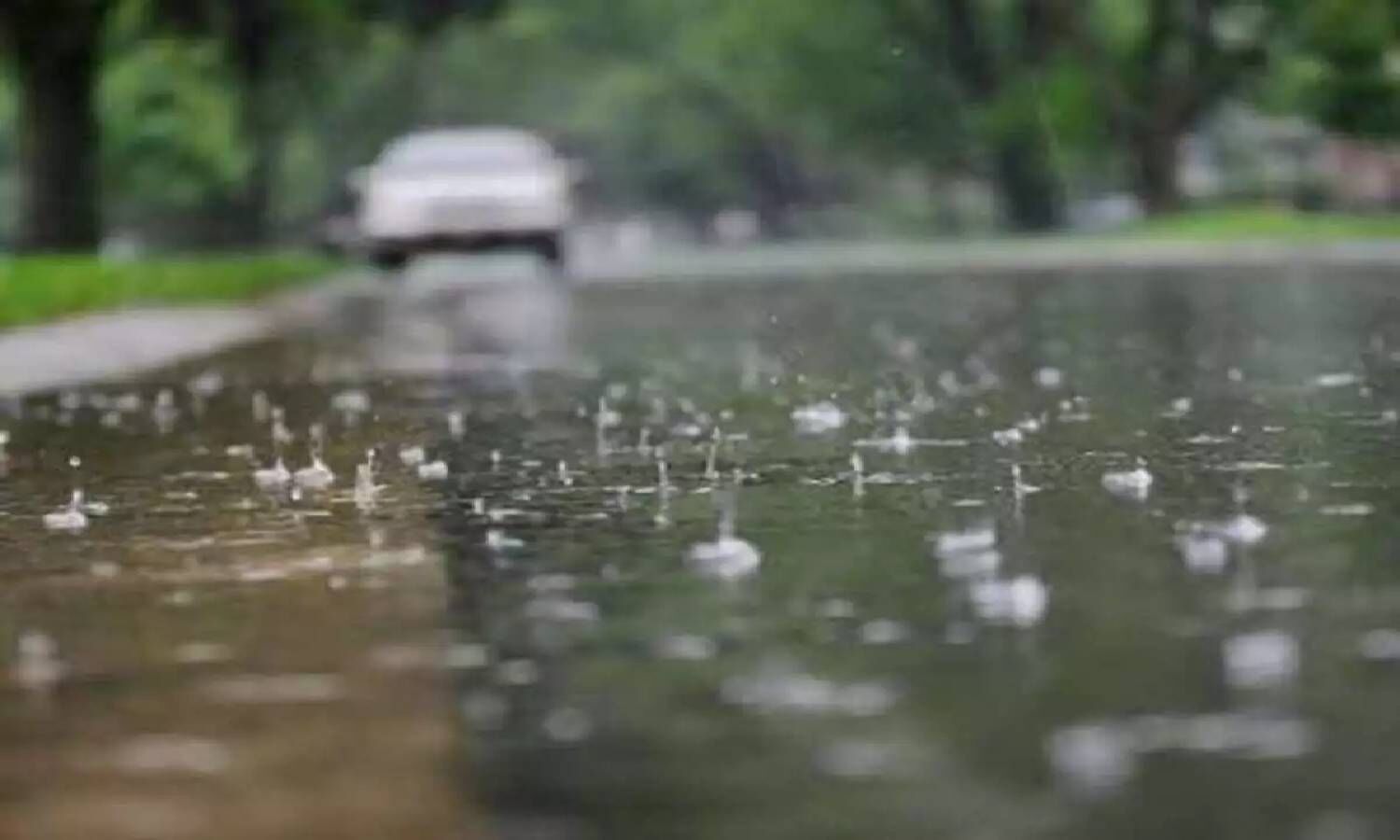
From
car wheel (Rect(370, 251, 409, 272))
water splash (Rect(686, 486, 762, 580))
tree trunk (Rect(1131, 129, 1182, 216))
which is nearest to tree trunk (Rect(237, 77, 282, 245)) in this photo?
car wheel (Rect(370, 251, 409, 272))

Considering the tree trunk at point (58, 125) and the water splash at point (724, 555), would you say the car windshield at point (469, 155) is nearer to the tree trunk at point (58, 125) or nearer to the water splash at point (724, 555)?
the tree trunk at point (58, 125)

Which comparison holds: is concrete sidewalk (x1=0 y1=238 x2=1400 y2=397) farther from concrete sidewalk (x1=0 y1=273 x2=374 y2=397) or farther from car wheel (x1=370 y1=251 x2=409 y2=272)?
car wheel (x1=370 y1=251 x2=409 y2=272)

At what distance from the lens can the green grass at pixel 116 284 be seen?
72.0 feet

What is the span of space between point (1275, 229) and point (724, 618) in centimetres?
3450

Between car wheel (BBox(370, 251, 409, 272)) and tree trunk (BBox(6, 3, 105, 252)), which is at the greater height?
tree trunk (BBox(6, 3, 105, 252))

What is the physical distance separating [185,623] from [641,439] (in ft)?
15.4

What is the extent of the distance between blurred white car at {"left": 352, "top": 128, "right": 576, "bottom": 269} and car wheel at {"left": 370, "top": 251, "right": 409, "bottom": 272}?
0.26 metres

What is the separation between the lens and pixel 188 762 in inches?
191

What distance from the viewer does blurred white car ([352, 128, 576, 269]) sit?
124 feet

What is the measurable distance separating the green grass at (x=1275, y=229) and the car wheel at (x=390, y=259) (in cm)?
936

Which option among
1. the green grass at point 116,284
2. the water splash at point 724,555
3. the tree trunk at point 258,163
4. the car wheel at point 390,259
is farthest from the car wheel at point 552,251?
the water splash at point 724,555

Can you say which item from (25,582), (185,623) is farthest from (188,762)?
(25,582)

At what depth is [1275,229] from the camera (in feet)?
131

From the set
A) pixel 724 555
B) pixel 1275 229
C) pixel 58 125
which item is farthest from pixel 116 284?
pixel 1275 229
